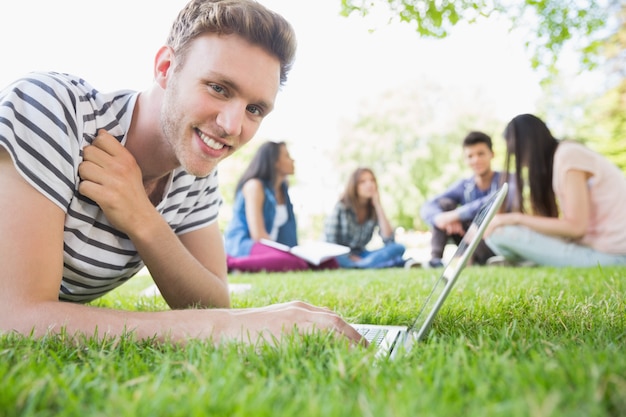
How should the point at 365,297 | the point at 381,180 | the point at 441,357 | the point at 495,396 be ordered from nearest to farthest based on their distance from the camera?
1. the point at 495,396
2. the point at 441,357
3. the point at 365,297
4. the point at 381,180

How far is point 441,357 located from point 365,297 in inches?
68.8

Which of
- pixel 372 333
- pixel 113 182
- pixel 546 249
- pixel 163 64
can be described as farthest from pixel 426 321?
pixel 546 249

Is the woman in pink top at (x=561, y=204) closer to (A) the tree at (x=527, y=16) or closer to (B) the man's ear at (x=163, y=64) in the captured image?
(A) the tree at (x=527, y=16)

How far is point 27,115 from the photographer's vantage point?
1559 mm

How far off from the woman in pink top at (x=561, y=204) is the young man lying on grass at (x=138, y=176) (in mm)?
3656

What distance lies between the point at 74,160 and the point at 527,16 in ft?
17.4

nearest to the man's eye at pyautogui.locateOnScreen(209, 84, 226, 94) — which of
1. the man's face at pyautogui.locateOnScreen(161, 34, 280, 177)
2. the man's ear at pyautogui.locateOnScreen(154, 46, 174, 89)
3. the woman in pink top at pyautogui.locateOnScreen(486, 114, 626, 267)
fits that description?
the man's face at pyautogui.locateOnScreen(161, 34, 280, 177)

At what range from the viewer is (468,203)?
7223mm

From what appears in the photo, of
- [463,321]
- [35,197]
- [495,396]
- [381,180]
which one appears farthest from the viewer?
[381,180]

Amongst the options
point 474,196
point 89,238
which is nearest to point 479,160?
point 474,196

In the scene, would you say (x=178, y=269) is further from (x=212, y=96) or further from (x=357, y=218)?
(x=357, y=218)

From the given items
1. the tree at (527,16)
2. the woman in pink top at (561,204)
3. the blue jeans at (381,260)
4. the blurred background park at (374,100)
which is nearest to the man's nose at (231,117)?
the tree at (527,16)

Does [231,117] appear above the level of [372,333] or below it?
above

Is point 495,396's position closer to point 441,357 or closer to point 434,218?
point 441,357
